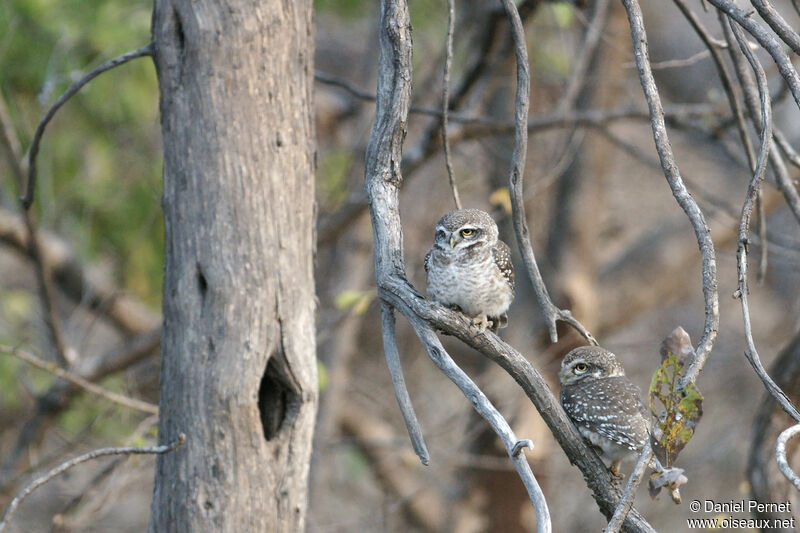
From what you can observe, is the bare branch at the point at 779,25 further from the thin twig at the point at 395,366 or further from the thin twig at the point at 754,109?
the thin twig at the point at 395,366

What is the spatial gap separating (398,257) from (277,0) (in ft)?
4.29

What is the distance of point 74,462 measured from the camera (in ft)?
9.74

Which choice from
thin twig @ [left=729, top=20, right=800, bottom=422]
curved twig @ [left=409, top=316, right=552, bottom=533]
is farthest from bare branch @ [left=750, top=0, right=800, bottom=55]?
curved twig @ [left=409, top=316, right=552, bottom=533]

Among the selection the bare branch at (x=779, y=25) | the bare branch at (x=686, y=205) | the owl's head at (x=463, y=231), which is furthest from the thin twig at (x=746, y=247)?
the owl's head at (x=463, y=231)

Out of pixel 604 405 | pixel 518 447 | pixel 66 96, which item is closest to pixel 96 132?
pixel 66 96

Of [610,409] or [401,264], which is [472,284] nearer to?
[610,409]

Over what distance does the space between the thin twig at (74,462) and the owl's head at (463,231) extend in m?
→ 1.31

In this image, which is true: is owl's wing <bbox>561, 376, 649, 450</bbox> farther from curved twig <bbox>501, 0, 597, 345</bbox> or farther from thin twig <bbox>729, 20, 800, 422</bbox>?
thin twig <bbox>729, 20, 800, 422</bbox>

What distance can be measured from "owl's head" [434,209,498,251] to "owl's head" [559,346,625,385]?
0.60m

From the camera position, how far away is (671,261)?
8195mm

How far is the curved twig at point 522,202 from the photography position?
8.56 feet

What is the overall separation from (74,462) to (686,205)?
2125 millimetres

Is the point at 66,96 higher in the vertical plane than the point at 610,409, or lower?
higher

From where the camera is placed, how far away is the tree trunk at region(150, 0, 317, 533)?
10.4 ft
